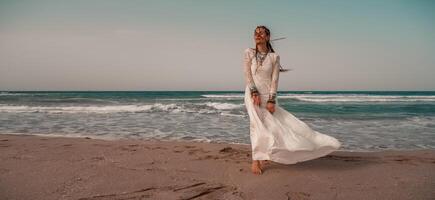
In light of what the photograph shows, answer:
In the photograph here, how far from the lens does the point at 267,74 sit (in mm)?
4188

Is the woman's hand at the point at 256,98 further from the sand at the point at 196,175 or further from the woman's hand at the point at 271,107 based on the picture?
the sand at the point at 196,175

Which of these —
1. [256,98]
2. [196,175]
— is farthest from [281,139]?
[196,175]

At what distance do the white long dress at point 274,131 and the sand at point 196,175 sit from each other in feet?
0.85

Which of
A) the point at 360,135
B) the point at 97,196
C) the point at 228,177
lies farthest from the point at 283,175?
the point at 360,135

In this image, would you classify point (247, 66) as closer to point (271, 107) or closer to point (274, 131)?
point (271, 107)

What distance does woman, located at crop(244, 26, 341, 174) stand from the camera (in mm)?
3914

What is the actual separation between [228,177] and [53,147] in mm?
3499

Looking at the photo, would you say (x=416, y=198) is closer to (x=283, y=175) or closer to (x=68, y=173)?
(x=283, y=175)

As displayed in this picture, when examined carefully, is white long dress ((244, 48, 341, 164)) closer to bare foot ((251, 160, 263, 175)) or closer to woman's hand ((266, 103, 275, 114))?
woman's hand ((266, 103, 275, 114))

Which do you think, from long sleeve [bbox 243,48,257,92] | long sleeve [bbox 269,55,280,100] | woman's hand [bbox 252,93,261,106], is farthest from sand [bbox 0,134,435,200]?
long sleeve [bbox 243,48,257,92]

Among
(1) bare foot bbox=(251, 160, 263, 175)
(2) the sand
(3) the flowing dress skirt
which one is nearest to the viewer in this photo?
(2) the sand

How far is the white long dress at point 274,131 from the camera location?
3906 mm

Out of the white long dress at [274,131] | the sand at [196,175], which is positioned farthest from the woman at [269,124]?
the sand at [196,175]

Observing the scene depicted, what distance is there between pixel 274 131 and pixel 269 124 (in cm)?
11
